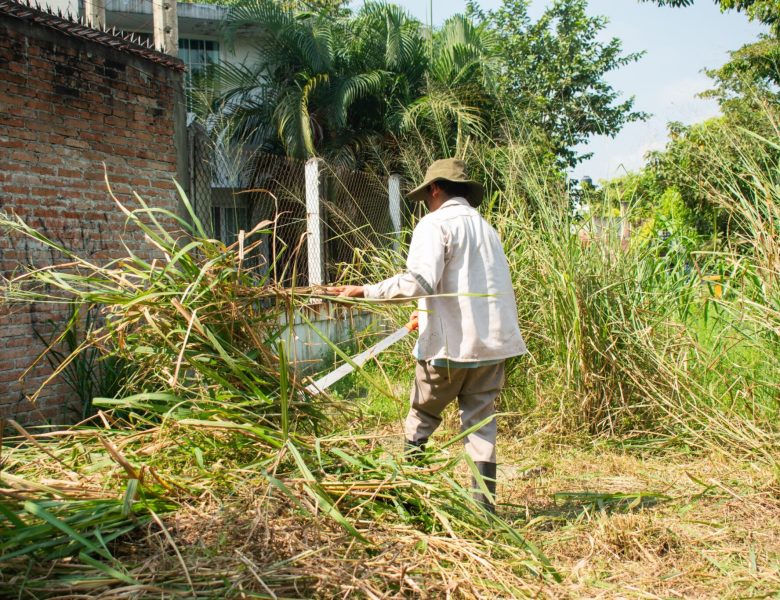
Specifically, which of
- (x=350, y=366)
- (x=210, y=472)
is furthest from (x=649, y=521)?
(x=210, y=472)

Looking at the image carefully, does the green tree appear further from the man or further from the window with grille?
the man

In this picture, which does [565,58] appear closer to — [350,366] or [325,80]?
[325,80]

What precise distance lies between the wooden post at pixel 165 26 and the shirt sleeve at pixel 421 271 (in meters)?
3.78

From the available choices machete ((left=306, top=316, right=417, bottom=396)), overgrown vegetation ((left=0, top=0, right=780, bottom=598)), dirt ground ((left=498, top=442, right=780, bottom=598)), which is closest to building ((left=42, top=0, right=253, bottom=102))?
overgrown vegetation ((left=0, top=0, right=780, bottom=598))

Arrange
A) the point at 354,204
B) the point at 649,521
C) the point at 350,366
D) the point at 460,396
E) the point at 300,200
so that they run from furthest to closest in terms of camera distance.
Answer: the point at 354,204 → the point at 300,200 → the point at 350,366 → the point at 460,396 → the point at 649,521

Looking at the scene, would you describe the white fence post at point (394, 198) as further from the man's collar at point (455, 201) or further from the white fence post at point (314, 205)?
the man's collar at point (455, 201)

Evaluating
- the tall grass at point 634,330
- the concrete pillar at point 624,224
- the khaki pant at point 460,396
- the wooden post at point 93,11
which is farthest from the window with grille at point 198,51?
the khaki pant at point 460,396

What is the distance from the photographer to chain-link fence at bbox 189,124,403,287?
6488 mm

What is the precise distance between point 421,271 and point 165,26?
4103mm

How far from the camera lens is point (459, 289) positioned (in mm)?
3463

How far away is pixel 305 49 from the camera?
1347cm

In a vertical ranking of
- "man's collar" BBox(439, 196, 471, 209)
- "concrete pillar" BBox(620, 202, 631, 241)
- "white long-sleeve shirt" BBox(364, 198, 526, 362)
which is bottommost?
"white long-sleeve shirt" BBox(364, 198, 526, 362)

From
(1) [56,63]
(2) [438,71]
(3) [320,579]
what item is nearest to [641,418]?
(3) [320,579]

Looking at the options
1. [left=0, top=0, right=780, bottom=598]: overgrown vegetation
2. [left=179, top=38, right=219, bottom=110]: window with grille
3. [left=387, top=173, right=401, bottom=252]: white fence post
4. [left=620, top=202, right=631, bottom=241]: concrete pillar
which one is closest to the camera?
[left=0, top=0, right=780, bottom=598]: overgrown vegetation
